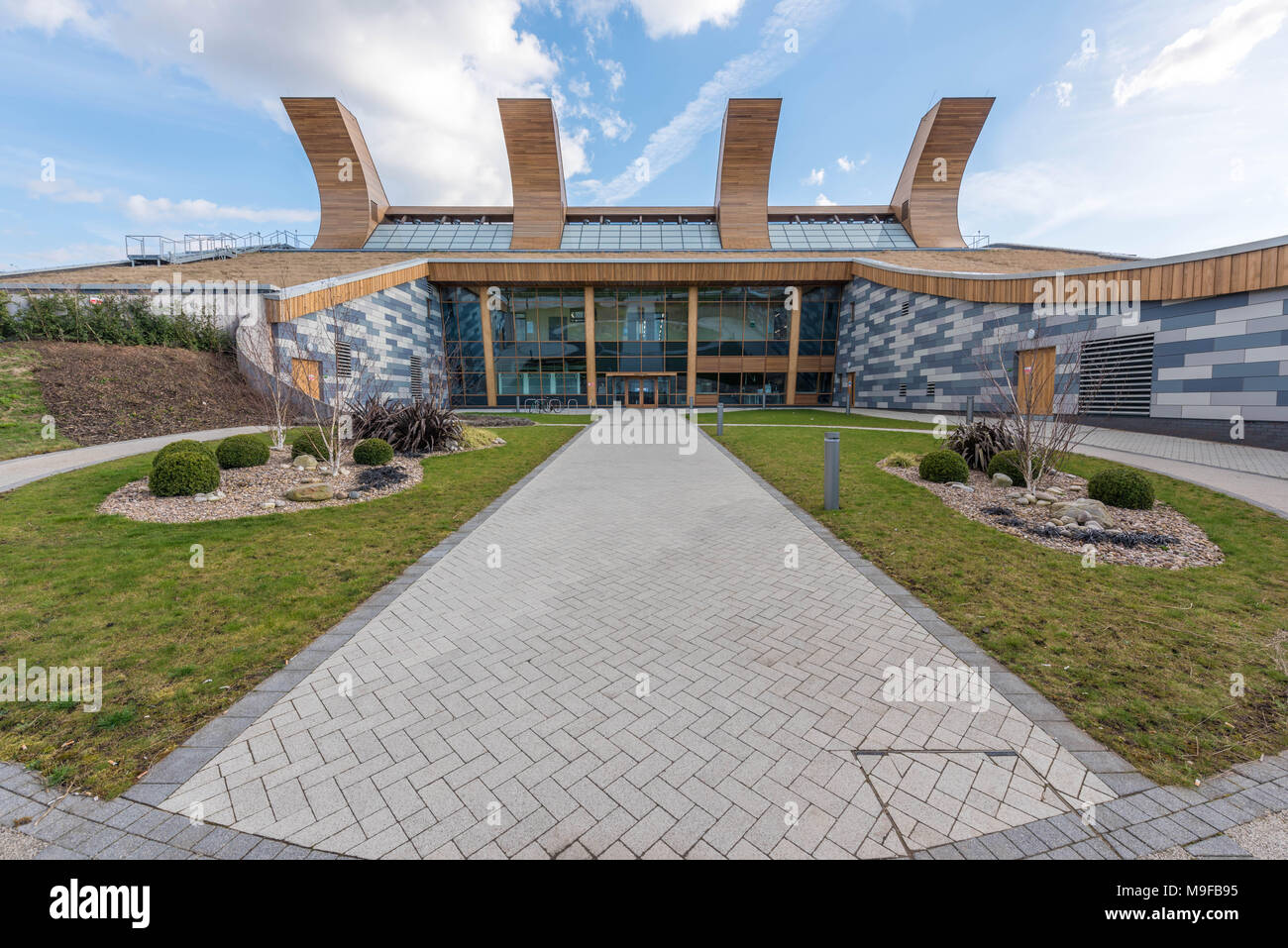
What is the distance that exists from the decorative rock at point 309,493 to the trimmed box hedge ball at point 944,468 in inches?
431

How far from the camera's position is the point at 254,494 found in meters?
8.31

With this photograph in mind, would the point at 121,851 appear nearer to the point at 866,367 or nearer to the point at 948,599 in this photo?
the point at 948,599

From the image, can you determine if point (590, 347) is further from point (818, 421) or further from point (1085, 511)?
point (1085, 511)

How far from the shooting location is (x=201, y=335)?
17266 millimetres

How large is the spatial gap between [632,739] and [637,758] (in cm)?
15

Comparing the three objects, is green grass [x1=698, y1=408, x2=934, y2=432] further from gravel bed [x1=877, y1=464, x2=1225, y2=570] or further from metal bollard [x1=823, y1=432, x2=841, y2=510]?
metal bollard [x1=823, y1=432, x2=841, y2=510]

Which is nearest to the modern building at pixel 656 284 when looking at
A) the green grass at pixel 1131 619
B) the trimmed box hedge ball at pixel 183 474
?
the trimmed box hedge ball at pixel 183 474

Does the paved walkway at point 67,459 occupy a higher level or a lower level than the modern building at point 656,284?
lower

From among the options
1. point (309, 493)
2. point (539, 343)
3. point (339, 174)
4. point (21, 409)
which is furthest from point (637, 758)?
point (339, 174)

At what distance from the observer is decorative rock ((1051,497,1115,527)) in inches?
265

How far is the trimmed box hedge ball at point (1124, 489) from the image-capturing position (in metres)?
7.17

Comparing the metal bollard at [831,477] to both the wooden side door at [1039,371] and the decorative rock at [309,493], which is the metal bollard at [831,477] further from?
the wooden side door at [1039,371]

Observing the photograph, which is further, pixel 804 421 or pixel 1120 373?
pixel 804 421
